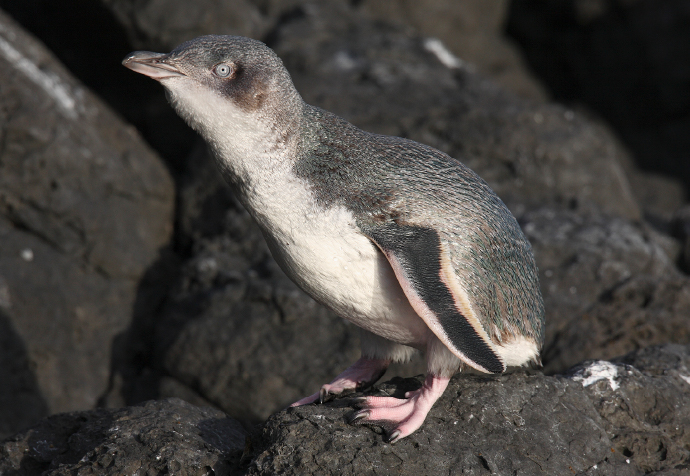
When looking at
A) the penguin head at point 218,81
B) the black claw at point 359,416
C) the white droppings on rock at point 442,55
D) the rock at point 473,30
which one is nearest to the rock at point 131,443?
the black claw at point 359,416

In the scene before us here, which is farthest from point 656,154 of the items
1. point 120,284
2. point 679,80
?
point 120,284

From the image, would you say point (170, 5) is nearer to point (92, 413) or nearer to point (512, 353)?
point (92, 413)

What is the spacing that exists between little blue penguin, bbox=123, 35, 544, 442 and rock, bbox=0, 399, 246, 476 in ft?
2.36

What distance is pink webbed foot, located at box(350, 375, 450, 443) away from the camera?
2980mm

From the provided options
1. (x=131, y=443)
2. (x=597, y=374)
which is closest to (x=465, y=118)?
(x=597, y=374)

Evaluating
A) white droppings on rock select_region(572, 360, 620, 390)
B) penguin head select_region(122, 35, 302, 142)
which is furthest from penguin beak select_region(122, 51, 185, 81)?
white droppings on rock select_region(572, 360, 620, 390)

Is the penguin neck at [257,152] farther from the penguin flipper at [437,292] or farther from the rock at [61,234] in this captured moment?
the rock at [61,234]

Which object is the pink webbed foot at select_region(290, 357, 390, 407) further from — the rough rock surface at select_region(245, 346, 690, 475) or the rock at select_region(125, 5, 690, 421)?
the rock at select_region(125, 5, 690, 421)

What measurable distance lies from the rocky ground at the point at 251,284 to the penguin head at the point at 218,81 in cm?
133

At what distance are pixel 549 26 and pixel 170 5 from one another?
8.43 meters

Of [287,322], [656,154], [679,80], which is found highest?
[287,322]

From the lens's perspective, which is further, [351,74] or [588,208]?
[351,74]

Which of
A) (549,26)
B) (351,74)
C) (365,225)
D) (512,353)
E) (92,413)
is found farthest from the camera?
(549,26)

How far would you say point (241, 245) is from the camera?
619 cm
